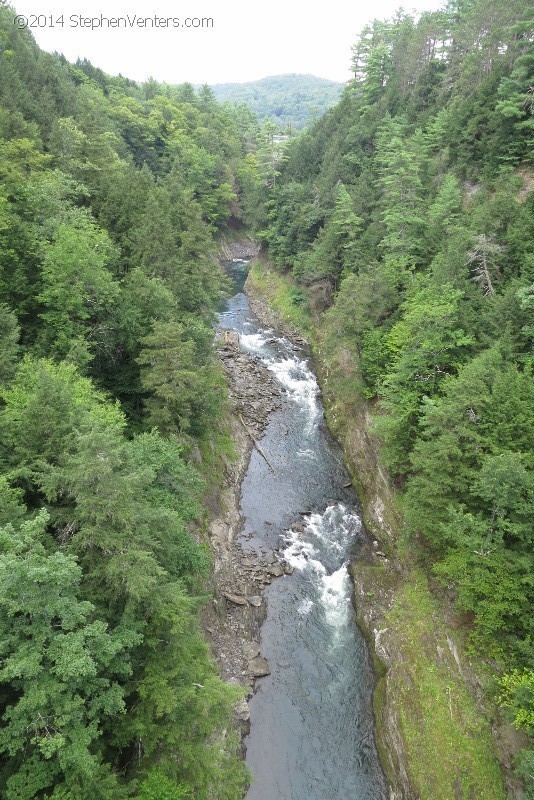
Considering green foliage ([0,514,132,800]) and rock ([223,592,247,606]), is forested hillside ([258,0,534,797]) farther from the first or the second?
green foliage ([0,514,132,800])

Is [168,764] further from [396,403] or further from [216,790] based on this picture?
[396,403]

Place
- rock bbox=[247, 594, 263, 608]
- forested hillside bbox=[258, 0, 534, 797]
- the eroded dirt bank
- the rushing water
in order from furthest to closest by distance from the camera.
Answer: rock bbox=[247, 594, 263, 608] → the rushing water → forested hillside bbox=[258, 0, 534, 797] → the eroded dirt bank

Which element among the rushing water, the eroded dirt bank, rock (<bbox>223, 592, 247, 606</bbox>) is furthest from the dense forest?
rock (<bbox>223, 592, 247, 606</bbox>)

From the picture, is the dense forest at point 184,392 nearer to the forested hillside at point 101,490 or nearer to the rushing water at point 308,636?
the forested hillside at point 101,490

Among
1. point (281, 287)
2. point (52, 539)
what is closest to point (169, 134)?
point (281, 287)

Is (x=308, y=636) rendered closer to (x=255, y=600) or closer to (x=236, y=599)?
(x=255, y=600)
